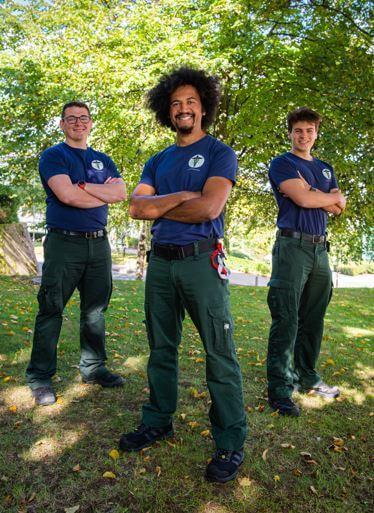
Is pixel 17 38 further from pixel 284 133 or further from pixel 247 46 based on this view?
pixel 284 133

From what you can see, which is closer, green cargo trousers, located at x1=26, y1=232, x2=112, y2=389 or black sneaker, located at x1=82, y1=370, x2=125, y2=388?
green cargo trousers, located at x1=26, y1=232, x2=112, y2=389

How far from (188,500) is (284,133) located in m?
12.5

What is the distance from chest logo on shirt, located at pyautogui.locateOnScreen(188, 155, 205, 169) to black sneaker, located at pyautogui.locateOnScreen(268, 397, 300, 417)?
7.52 feet

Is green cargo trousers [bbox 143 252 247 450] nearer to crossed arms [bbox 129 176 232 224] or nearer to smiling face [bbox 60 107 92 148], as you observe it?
crossed arms [bbox 129 176 232 224]

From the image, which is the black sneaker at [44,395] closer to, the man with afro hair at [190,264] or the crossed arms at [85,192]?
the man with afro hair at [190,264]

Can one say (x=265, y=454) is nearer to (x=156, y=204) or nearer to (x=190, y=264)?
(x=190, y=264)

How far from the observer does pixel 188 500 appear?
2529 millimetres

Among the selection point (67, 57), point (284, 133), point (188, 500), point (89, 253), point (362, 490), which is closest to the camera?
point (188, 500)

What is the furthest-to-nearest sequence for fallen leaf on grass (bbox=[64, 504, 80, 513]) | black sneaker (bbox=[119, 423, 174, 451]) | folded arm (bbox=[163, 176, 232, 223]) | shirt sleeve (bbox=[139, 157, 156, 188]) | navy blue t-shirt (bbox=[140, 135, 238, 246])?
shirt sleeve (bbox=[139, 157, 156, 188]) < black sneaker (bbox=[119, 423, 174, 451]) < navy blue t-shirt (bbox=[140, 135, 238, 246]) < folded arm (bbox=[163, 176, 232, 223]) < fallen leaf on grass (bbox=[64, 504, 80, 513])

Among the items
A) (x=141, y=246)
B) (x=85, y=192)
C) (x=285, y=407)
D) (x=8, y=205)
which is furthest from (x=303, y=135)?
(x=141, y=246)

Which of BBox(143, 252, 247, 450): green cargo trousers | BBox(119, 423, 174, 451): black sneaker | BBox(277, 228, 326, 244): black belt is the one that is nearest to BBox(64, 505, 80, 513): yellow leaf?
BBox(119, 423, 174, 451): black sneaker

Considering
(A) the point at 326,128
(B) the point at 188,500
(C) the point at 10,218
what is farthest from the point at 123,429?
(C) the point at 10,218

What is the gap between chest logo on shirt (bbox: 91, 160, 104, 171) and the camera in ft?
13.3

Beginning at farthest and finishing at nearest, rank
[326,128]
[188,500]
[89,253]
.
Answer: [326,128]
[89,253]
[188,500]
